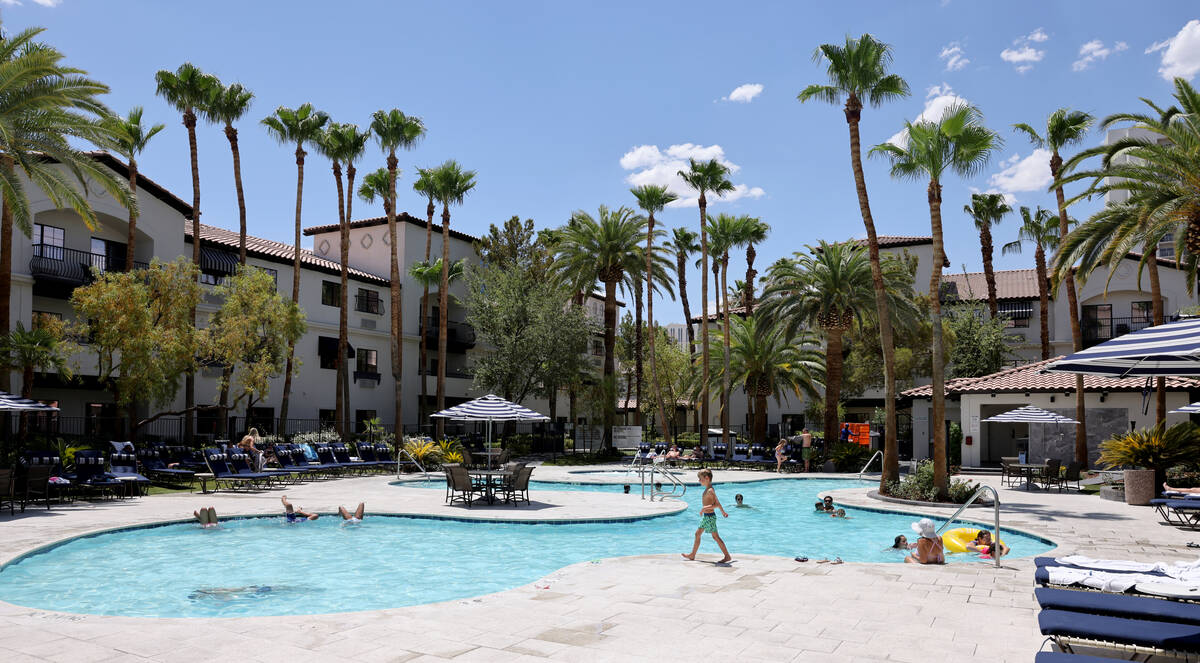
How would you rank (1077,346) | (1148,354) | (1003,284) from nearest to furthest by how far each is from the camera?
(1148,354), (1077,346), (1003,284)

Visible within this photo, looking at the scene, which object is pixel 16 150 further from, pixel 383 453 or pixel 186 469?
pixel 383 453

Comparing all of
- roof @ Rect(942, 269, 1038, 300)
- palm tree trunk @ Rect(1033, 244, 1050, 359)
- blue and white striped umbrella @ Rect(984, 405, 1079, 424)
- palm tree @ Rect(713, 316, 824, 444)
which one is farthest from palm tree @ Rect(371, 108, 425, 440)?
roof @ Rect(942, 269, 1038, 300)

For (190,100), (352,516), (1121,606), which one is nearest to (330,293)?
(190,100)

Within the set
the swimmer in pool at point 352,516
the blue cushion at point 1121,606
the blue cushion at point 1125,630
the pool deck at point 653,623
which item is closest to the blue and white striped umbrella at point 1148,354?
the pool deck at point 653,623

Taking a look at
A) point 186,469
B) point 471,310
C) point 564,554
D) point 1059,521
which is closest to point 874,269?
point 1059,521

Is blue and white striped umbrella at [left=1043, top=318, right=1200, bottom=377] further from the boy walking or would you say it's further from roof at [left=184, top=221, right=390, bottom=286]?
roof at [left=184, top=221, right=390, bottom=286]

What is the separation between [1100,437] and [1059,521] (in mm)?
16972

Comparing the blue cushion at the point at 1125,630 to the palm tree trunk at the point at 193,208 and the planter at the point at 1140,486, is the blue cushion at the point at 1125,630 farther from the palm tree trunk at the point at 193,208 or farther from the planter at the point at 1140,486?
the palm tree trunk at the point at 193,208

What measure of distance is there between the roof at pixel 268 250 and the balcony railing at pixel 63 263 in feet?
14.4

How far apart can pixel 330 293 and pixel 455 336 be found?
9.21m

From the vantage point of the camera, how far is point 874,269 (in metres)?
21.2

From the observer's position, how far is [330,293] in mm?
40469

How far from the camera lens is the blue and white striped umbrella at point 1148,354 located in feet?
30.1

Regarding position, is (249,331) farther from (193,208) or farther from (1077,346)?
(1077,346)
